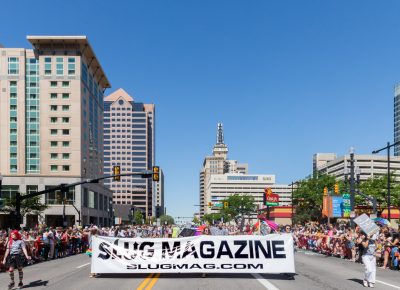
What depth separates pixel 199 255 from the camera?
56.2 feet

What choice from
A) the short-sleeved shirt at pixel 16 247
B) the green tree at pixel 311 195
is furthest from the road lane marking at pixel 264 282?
the green tree at pixel 311 195

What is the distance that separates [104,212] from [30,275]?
97.3m

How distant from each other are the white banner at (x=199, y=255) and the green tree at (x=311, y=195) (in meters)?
78.4

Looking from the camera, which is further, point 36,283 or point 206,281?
point 36,283

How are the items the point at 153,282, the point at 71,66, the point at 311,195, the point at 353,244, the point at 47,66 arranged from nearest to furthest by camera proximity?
the point at 153,282, the point at 353,244, the point at 47,66, the point at 71,66, the point at 311,195

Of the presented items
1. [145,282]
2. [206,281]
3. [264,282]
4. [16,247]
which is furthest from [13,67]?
[264,282]

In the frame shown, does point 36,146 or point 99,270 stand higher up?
point 36,146

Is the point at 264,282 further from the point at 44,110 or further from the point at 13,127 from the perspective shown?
the point at 13,127

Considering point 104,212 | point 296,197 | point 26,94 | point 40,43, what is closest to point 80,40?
point 40,43

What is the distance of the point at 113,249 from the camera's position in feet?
57.1

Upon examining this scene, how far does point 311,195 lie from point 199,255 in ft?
268

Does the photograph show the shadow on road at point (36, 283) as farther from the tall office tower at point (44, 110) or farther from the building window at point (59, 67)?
the building window at point (59, 67)

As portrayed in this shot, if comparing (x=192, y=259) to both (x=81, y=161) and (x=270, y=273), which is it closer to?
(x=270, y=273)

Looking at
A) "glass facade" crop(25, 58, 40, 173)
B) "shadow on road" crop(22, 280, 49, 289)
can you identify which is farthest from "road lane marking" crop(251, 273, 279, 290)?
"glass facade" crop(25, 58, 40, 173)
